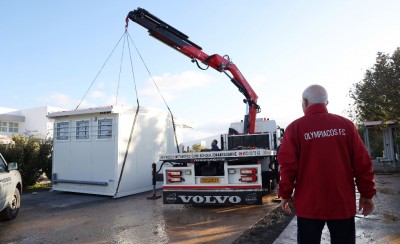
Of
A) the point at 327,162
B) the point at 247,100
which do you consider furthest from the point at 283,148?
the point at 247,100

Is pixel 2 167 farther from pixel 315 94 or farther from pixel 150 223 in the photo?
pixel 315 94

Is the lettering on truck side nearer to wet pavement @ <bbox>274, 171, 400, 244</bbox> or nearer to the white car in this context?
wet pavement @ <bbox>274, 171, 400, 244</bbox>

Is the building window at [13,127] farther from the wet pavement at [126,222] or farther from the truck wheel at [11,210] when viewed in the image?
the truck wheel at [11,210]

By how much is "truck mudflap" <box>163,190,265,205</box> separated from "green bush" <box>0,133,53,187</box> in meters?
7.40

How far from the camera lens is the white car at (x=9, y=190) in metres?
6.55

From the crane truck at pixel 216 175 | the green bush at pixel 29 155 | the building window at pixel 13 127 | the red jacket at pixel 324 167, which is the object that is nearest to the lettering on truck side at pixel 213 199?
the crane truck at pixel 216 175

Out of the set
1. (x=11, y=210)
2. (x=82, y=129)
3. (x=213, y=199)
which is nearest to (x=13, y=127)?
(x=82, y=129)

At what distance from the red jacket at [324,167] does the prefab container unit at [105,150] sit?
838 centimetres

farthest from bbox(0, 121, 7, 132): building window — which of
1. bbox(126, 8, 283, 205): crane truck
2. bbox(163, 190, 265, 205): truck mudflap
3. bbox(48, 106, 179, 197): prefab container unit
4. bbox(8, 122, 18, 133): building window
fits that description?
bbox(163, 190, 265, 205): truck mudflap

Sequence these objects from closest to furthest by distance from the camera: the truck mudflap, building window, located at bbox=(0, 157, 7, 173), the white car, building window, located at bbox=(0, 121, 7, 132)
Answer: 1. the white car
2. building window, located at bbox=(0, 157, 7, 173)
3. the truck mudflap
4. building window, located at bbox=(0, 121, 7, 132)

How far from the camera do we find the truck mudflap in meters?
7.22

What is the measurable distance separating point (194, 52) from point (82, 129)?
15.0ft

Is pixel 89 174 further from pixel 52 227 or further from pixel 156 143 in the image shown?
pixel 52 227

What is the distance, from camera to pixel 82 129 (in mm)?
11188
